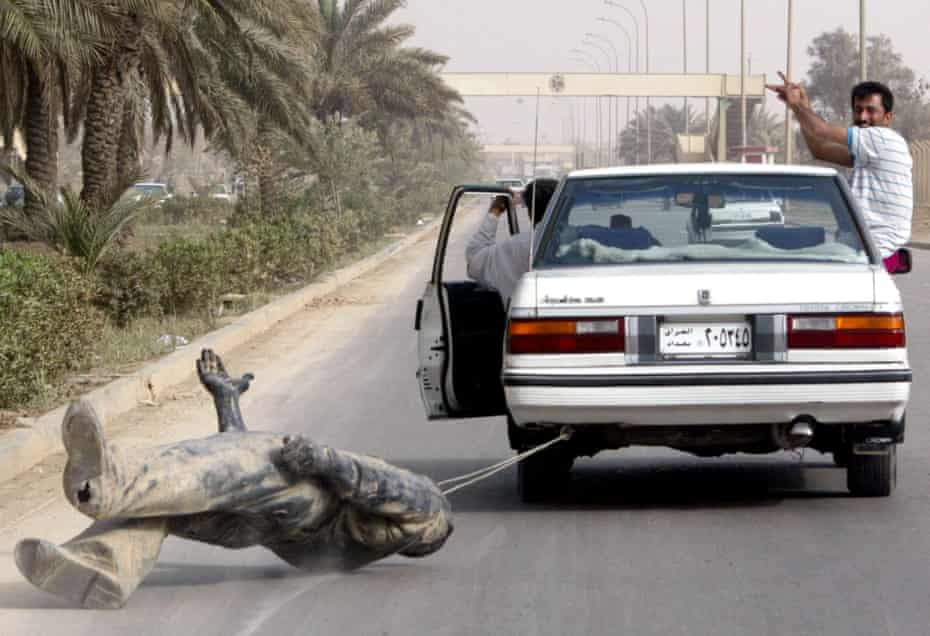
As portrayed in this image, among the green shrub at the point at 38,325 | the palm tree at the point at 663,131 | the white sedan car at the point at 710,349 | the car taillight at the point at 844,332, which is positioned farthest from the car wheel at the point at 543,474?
the palm tree at the point at 663,131

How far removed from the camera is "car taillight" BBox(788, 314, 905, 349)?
24.1 feet

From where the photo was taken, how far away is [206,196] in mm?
51156

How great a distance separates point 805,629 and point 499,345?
3071mm

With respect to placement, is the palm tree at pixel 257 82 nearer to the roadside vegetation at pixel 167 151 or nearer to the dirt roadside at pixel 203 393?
the roadside vegetation at pixel 167 151

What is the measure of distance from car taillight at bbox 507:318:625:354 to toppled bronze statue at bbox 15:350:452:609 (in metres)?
1.11

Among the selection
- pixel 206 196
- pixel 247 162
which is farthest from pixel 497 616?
pixel 206 196

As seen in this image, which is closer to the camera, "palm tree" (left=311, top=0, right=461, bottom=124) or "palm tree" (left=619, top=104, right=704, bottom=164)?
"palm tree" (left=311, top=0, right=461, bottom=124)

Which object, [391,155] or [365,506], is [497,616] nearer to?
[365,506]

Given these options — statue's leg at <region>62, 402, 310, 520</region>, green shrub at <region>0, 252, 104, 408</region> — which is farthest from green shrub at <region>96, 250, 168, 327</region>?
statue's leg at <region>62, 402, 310, 520</region>

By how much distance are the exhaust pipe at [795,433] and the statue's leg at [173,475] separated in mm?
2348

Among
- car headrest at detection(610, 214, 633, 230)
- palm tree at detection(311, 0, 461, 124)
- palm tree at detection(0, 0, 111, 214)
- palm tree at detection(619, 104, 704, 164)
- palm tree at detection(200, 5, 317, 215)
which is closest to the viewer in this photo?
car headrest at detection(610, 214, 633, 230)

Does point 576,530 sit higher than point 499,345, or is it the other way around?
point 499,345

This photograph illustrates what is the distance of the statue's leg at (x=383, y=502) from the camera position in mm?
5961

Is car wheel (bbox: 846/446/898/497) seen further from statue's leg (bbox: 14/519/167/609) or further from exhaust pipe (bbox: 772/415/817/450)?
statue's leg (bbox: 14/519/167/609)
